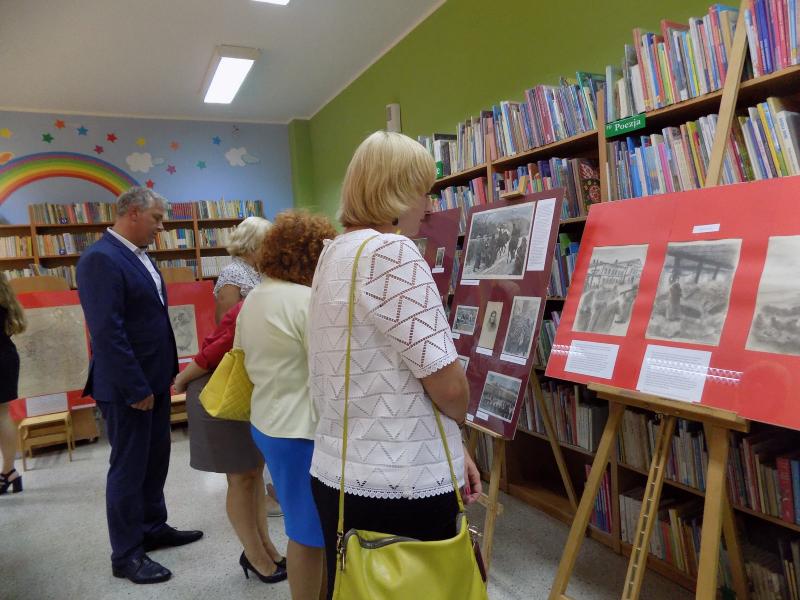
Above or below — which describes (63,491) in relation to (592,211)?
below

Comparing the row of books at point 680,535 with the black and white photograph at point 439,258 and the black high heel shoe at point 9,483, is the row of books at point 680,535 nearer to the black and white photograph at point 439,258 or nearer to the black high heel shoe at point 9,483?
the black and white photograph at point 439,258

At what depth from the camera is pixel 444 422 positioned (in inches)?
44.2

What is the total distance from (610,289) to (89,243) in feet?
20.0

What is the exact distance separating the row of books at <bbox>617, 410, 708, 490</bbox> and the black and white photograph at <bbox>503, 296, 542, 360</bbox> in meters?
0.68

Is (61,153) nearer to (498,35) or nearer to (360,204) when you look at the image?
(498,35)

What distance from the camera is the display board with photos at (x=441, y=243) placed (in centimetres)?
257

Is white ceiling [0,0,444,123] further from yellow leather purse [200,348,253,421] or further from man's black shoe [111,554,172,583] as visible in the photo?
man's black shoe [111,554,172,583]

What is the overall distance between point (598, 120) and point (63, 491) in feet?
12.6

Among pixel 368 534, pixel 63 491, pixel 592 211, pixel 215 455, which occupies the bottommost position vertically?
pixel 63 491

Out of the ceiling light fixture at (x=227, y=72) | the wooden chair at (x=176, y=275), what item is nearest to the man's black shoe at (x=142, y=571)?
the wooden chair at (x=176, y=275)

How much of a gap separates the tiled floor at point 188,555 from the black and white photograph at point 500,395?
2.47 ft

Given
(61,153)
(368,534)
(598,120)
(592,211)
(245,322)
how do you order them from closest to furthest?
(368,534) → (245,322) → (592,211) → (598,120) → (61,153)

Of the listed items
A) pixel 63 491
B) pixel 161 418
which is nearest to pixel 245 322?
pixel 161 418

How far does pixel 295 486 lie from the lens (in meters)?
1.65
